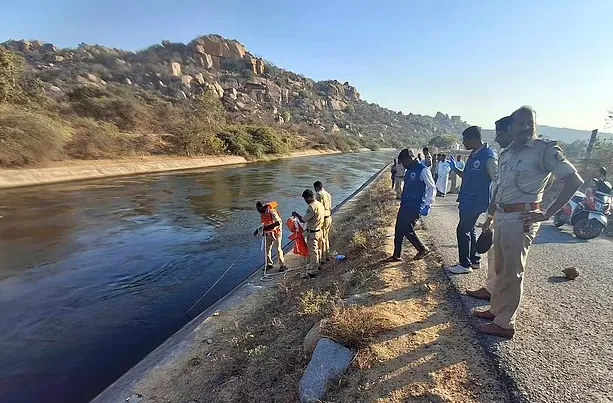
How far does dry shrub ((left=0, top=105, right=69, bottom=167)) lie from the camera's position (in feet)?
71.6

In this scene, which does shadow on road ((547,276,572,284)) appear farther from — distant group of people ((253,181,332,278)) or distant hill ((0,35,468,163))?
distant hill ((0,35,468,163))

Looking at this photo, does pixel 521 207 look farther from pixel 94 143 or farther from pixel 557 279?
pixel 94 143

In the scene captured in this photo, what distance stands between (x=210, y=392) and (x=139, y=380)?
1.15 meters

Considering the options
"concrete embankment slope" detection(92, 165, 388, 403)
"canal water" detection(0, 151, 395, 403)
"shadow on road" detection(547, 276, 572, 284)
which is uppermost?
"shadow on road" detection(547, 276, 572, 284)

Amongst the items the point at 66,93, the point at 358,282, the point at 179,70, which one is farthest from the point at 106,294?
the point at 179,70

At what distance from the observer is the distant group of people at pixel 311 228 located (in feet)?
22.7

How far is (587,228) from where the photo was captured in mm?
7090

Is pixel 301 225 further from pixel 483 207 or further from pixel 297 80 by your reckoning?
pixel 297 80

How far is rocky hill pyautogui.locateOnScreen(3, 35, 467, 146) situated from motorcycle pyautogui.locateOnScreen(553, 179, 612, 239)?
52887 millimetres

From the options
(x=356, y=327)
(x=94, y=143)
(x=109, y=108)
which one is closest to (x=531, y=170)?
(x=356, y=327)

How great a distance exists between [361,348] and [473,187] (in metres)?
2.85

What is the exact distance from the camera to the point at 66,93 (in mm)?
43938

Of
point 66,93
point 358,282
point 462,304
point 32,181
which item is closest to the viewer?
point 462,304

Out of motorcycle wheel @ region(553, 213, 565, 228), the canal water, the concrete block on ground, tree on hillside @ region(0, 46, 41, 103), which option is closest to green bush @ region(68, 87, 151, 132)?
tree on hillside @ region(0, 46, 41, 103)
